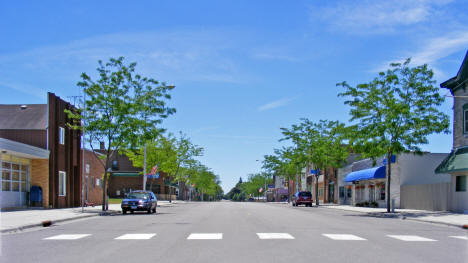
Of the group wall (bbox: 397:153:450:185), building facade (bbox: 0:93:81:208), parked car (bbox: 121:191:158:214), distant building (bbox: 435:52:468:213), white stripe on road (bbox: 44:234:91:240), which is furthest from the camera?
wall (bbox: 397:153:450:185)

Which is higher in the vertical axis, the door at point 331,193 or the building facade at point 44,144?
the building facade at point 44,144

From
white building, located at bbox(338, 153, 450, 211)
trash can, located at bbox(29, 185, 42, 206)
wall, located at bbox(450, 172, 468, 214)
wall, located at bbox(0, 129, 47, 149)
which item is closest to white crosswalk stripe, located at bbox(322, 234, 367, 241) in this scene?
wall, located at bbox(450, 172, 468, 214)

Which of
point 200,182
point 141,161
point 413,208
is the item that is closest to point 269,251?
point 413,208

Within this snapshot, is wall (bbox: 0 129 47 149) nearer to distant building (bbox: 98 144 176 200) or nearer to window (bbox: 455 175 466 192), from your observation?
window (bbox: 455 175 466 192)

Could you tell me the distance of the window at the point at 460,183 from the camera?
3362cm

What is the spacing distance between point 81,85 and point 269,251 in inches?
962

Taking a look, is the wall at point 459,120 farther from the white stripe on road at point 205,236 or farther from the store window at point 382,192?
the white stripe on road at point 205,236

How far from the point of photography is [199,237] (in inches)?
621

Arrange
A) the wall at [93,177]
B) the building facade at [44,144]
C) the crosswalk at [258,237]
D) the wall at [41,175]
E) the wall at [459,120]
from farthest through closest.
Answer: the wall at [93,177] → the wall at [41,175] → the building facade at [44,144] → the wall at [459,120] → the crosswalk at [258,237]

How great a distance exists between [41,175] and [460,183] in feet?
94.0

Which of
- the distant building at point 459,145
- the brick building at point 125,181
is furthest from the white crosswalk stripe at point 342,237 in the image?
the brick building at point 125,181

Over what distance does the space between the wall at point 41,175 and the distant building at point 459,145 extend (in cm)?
2714

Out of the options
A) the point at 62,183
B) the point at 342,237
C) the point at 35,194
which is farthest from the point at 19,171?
the point at 342,237

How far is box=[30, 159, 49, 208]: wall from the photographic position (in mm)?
36219
